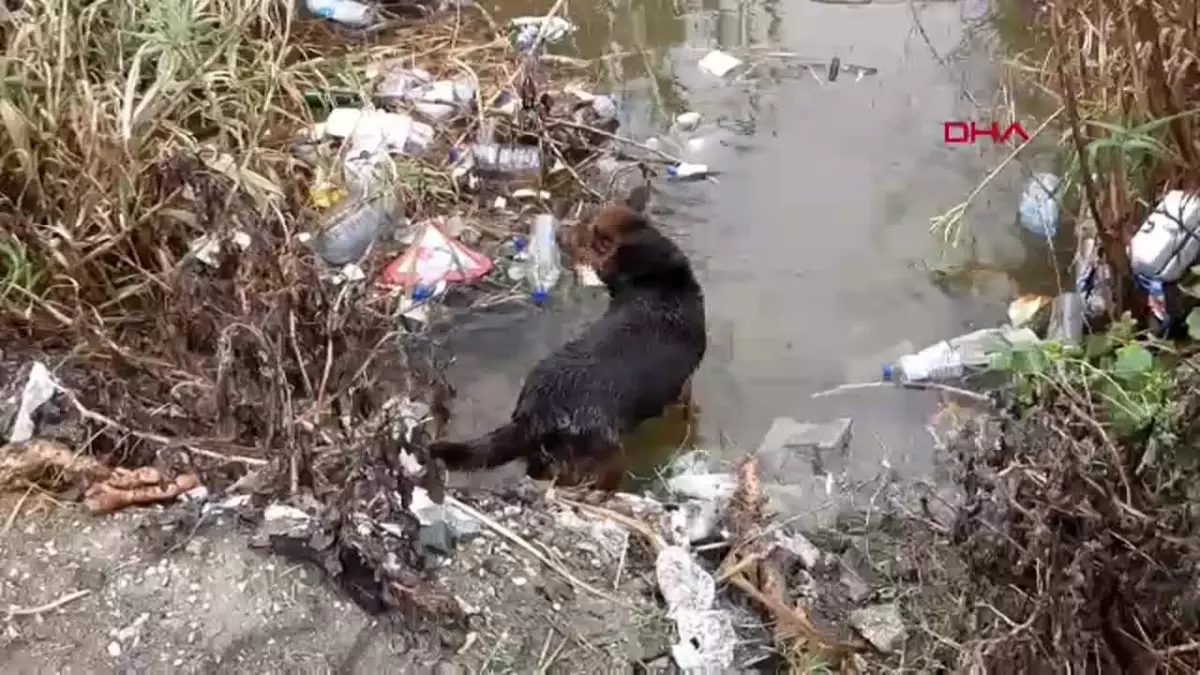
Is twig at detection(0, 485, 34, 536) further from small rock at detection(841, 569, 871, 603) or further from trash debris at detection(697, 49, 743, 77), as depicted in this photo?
trash debris at detection(697, 49, 743, 77)

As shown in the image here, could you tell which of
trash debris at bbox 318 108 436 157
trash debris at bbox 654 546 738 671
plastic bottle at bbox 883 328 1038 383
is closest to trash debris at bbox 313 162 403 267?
trash debris at bbox 318 108 436 157

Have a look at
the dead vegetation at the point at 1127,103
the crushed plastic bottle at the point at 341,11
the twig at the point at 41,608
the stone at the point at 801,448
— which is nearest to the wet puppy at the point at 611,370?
the stone at the point at 801,448

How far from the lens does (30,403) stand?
3189mm

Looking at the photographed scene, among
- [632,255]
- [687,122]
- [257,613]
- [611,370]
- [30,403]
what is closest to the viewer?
[257,613]

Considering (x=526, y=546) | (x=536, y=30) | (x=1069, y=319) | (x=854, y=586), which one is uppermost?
(x=536, y=30)

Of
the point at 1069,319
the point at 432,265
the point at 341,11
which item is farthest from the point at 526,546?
the point at 341,11

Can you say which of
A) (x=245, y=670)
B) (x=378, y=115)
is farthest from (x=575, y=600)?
(x=378, y=115)

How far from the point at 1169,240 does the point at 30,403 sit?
2441 millimetres

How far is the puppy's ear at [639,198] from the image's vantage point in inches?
172

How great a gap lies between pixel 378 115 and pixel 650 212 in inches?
33.1

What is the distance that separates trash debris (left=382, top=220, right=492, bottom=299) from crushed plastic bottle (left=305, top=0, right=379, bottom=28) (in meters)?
1.18

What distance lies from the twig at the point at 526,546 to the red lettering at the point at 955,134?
2.17 m

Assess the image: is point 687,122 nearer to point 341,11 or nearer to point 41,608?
point 341,11

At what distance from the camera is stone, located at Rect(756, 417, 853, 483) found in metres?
3.49
